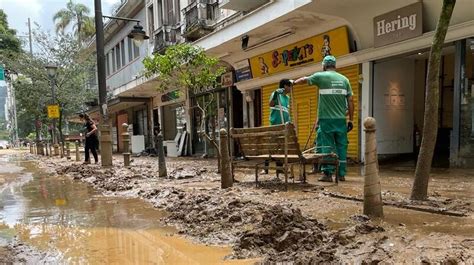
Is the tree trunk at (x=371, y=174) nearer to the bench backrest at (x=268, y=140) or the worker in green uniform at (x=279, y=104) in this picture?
the bench backrest at (x=268, y=140)

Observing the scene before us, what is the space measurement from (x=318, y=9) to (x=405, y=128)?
3.83 m

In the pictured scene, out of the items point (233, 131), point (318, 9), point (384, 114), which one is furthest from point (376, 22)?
point (233, 131)

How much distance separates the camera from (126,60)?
2525cm

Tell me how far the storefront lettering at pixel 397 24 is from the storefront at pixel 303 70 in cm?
106

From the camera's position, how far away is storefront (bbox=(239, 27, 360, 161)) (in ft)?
32.3

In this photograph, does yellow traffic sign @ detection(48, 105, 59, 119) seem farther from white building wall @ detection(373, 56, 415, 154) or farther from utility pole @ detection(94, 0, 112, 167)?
white building wall @ detection(373, 56, 415, 154)

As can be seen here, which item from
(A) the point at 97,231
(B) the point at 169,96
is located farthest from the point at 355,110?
(B) the point at 169,96

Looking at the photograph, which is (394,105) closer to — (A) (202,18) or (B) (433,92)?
(B) (433,92)

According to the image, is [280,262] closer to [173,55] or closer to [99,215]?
[99,215]

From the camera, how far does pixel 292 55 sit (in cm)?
1148

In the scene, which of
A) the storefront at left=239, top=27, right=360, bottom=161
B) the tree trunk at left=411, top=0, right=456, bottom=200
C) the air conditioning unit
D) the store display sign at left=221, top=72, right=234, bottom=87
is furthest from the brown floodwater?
the store display sign at left=221, top=72, right=234, bottom=87

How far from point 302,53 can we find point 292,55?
1.44 ft

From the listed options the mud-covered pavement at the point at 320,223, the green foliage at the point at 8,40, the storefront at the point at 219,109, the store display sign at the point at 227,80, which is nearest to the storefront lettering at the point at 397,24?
the mud-covered pavement at the point at 320,223

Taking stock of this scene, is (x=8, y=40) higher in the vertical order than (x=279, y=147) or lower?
higher
